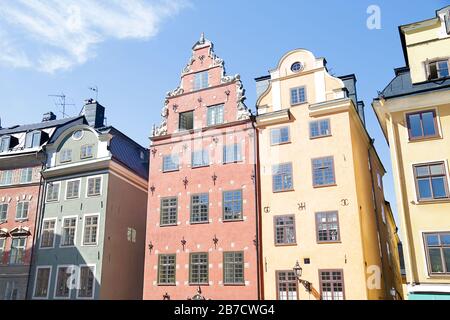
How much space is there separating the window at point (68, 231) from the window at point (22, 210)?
3.74 metres

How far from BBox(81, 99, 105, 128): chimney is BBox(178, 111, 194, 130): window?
33.4 ft

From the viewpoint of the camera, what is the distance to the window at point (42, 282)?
27.4 m

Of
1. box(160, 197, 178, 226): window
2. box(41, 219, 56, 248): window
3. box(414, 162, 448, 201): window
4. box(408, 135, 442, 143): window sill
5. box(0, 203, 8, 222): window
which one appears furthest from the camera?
box(0, 203, 8, 222): window

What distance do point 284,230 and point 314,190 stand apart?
2704mm

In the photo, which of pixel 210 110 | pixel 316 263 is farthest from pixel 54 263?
pixel 316 263

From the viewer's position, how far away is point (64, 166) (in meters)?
29.8

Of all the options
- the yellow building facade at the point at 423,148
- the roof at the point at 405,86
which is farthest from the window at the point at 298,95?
the roof at the point at 405,86

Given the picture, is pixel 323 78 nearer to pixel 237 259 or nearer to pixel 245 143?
pixel 245 143

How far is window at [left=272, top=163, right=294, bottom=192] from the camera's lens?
23.0 metres

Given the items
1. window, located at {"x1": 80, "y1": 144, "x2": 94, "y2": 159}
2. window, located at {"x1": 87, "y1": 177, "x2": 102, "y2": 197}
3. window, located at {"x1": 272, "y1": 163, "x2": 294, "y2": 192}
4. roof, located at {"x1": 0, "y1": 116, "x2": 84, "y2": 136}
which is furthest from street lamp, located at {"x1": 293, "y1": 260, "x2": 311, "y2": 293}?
roof, located at {"x1": 0, "y1": 116, "x2": 84, "y2": 136}

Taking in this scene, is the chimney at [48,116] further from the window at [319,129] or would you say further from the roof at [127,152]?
the window at [319,129]

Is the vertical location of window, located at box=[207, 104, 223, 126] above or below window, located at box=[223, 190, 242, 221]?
above

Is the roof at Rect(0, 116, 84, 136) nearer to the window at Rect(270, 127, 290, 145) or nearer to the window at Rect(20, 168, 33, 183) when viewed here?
the window at Rect(20, 168, 33, 183)
